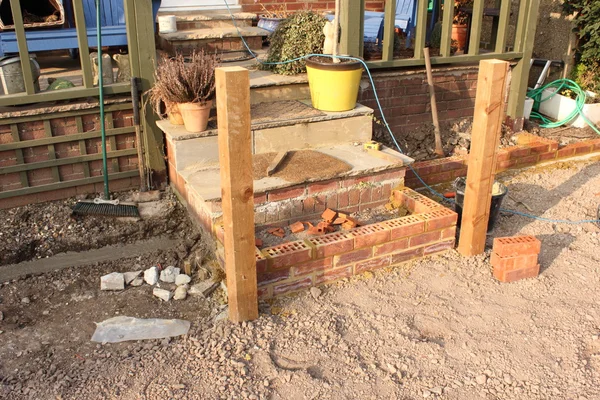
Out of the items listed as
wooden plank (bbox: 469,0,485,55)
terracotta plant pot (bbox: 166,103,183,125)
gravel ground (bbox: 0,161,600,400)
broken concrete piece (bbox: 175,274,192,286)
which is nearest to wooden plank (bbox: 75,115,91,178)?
terracotta plant pot (bbox: 166,103,183,125)

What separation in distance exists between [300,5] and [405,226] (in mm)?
4217

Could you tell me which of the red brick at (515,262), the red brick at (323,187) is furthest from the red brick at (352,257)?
the red brick at (515,262)

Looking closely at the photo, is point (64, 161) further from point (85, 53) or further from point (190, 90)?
point (190, 90)

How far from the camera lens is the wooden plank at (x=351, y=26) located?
5156mm

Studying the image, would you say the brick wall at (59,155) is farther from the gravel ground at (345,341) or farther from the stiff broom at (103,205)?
the gravel ground at (345,341)

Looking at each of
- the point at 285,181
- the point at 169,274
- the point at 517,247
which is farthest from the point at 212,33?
the point at 517,247

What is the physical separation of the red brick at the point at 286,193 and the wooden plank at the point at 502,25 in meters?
3.24

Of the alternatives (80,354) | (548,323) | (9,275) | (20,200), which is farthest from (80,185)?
(548,323)

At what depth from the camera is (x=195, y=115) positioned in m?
4.38

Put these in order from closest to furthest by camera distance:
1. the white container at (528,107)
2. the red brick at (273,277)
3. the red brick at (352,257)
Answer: the red brick at (273,277) → the red brick at (352,257) → the white container at (528,107)

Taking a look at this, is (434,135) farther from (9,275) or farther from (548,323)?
(9,275)

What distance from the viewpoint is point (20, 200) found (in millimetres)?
4707

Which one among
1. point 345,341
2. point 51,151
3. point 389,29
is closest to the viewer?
point 345,341

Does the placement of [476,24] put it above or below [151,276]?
above
